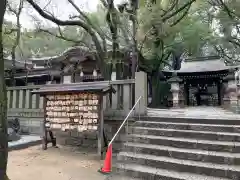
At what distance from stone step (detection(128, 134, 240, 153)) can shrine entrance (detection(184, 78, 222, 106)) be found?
706 inches

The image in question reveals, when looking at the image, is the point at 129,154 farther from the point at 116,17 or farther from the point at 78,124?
the point at 116,17

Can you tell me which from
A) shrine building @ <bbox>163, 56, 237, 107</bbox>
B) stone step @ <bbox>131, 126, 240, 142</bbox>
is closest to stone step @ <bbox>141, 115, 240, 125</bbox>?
stone step @ <bbox>131, 126, 240, 142</bbox>

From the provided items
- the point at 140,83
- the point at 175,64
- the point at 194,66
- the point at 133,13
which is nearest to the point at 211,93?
the point at 194,66

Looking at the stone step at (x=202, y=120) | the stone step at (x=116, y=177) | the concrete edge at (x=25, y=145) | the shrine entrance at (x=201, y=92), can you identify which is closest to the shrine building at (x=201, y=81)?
the shrine entrance at (x=201, y=92)

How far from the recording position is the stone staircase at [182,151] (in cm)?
472

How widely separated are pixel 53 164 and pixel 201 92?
20988 mm

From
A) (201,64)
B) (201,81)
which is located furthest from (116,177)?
(201,64)

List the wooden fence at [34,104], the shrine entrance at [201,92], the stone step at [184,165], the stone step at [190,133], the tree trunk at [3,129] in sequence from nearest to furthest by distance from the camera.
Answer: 1. the tree trunk at [3,129]
2. the stone step at [184,165]
3. the stone step at [190,133]
4. the wooden fence at [34,104]
5. the shrine entrance at [201,92]

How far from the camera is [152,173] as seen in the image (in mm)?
4879

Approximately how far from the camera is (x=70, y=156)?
7.08 m

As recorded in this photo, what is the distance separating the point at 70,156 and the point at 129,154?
2.36m

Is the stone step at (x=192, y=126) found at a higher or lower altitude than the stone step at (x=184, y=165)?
higher

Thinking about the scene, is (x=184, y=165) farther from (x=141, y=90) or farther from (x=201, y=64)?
(x=201, y=64)

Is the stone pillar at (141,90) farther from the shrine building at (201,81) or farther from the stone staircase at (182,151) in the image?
the shrine building at (201,81)
